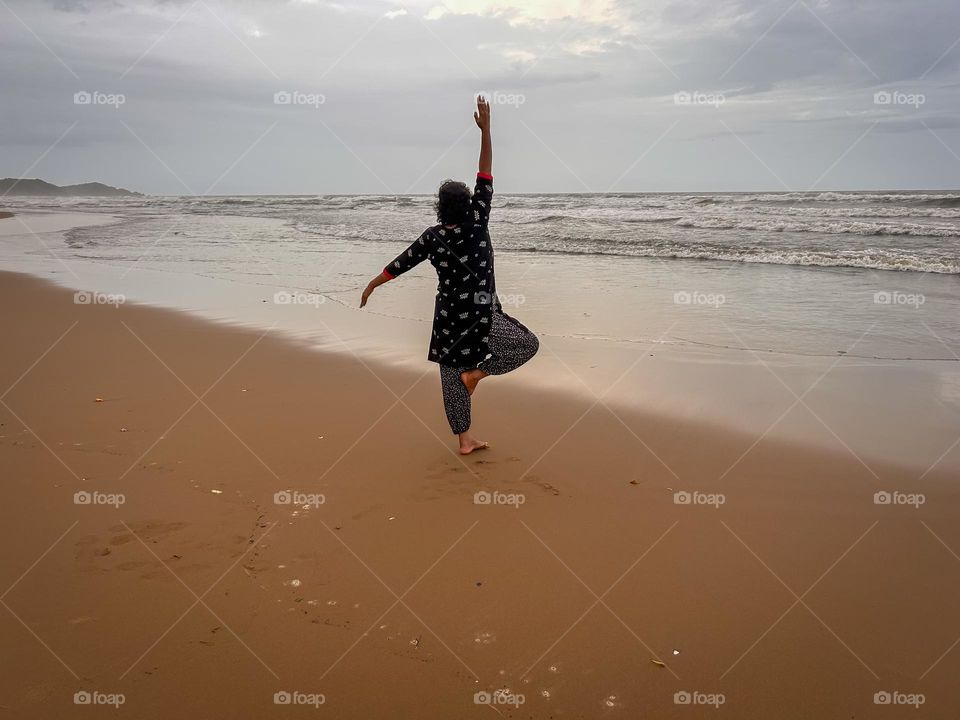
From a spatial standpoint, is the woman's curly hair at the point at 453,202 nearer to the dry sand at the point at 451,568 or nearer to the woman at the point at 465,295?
the woman at the point at 465,295

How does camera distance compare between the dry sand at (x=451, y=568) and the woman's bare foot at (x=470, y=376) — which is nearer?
the dry sand at (x=451, y=568)

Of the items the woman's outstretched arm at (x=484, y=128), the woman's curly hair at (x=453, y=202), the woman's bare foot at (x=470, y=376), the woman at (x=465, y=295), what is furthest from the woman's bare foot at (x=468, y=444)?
the woman's outstretched arm at (x=484, y=128)

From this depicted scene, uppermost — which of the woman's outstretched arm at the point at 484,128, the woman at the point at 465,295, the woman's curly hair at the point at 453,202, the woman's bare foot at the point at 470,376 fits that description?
the woman's outstretched arm at the point at 484,128

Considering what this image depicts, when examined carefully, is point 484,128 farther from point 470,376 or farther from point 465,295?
point 470,376

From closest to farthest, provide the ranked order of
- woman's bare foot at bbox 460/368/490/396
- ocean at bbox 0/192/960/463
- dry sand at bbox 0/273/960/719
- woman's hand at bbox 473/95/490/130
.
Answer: dry sand at bbox 0/273/960/719 < woman's hand at bbox 473/95/490/130 < woman's bare foot at bbox 460/368/490/396 < ocean at bbox 0/192/960/463

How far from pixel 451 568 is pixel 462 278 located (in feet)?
5.83

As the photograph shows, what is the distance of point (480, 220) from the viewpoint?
404 cm

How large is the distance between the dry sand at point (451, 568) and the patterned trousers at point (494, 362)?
11.8 inches

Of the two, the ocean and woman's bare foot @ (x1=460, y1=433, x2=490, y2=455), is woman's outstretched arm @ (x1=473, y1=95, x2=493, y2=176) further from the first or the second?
the ocean

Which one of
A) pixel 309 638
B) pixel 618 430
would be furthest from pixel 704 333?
pixel 309 638

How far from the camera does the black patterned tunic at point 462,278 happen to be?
13.3 feet

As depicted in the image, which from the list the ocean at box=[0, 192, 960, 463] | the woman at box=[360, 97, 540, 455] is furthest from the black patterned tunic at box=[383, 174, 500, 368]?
the ocean at box=[0, 192, 960, 463]

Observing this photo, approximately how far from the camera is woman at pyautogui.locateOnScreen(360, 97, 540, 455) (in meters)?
3.99

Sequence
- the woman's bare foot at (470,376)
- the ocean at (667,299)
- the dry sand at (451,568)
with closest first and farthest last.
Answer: the dry sand at (451,568) → the woman's bare foot at (470,376) → the ocean at (667,299)
